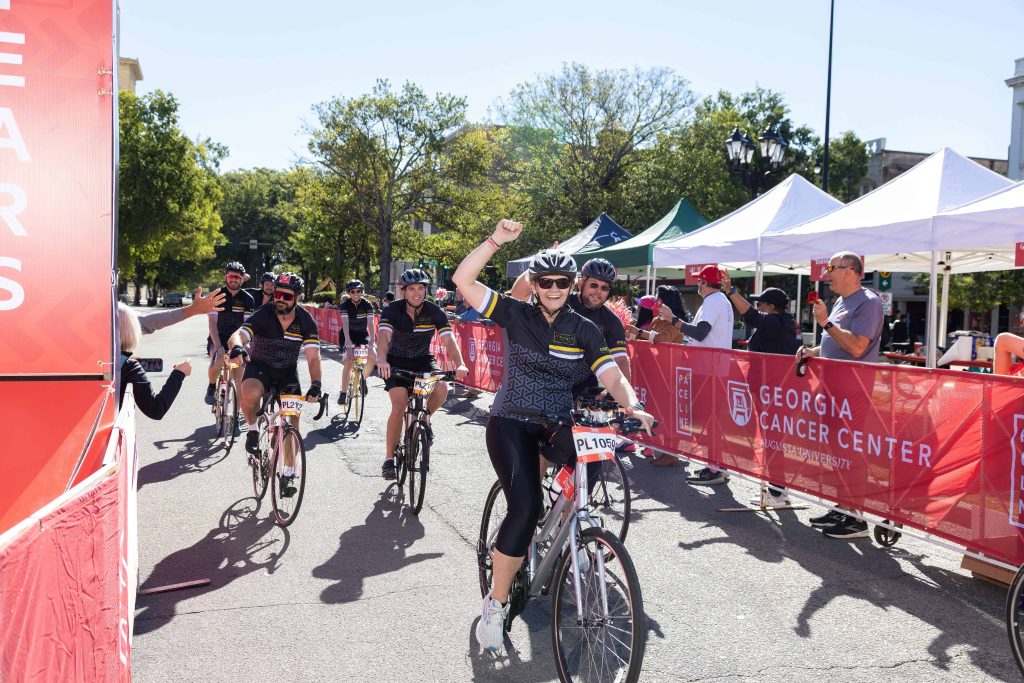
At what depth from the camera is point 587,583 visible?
3.56 metres

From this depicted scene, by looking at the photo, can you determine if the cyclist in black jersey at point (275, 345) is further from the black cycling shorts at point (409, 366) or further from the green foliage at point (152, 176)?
the green foliage at point (152, 176)

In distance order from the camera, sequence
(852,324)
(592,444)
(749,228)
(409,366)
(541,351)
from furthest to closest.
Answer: (749,228) < (409,366) < (852,324) < (541,351) < (592,444)

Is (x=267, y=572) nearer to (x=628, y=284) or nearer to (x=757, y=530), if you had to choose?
(x=757, y=530)

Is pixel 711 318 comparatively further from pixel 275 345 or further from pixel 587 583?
pixel 587 583

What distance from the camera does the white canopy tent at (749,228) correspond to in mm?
11680

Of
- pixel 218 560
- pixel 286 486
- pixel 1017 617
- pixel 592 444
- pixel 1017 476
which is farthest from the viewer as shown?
pixel 286 486

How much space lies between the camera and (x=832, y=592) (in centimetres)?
517

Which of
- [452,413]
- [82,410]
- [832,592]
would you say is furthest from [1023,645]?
[452,413]

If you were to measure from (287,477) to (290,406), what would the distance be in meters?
0.56

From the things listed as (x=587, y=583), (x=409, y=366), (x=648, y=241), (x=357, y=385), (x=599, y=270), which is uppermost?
(x=648, y=241)

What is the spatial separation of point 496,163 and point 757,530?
41983 mm

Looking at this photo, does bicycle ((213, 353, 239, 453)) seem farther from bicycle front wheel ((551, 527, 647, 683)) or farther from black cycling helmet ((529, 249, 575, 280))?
bicycle front wheel ((551, 527, 647, 683))

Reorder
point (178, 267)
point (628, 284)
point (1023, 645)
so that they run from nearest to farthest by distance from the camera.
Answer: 1. point (1023, 645)
2. point (628, 284)
3. point (178, 267)

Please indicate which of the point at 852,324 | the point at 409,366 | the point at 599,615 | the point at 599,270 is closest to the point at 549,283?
the point at 599,615
